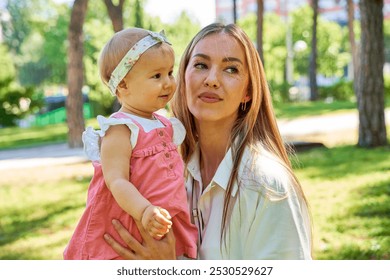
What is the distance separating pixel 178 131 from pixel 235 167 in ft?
0.53

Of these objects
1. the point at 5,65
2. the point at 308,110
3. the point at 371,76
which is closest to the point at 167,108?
the point at 5,65

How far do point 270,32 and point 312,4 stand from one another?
1908 millimetres

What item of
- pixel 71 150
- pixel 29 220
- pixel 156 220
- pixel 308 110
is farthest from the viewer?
pixel 308 110

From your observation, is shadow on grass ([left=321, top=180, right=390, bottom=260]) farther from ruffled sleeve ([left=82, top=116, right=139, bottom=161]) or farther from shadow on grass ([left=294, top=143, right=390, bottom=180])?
ruffled sleeve ([left=82, top=116, right=139, bottom=161])

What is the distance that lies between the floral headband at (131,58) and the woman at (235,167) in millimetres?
134

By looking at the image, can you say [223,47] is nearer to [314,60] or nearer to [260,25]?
[260,25]

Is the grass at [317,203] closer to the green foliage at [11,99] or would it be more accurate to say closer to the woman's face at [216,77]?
the woman's face at [216,77]

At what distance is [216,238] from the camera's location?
4.80 ft

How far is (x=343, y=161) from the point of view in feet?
16.9

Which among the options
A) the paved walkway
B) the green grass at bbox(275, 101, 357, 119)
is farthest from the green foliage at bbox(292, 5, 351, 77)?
the paved walkway

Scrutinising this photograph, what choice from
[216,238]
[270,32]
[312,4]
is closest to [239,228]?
[216,238]

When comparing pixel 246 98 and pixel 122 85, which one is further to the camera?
pixel 246 98

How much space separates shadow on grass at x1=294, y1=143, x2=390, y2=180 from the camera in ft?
15.6
